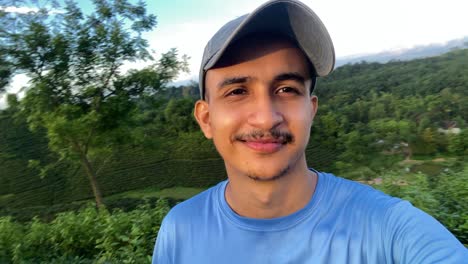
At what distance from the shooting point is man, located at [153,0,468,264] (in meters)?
0.89

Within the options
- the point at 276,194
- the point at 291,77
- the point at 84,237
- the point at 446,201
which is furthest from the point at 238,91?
the point at 84,237

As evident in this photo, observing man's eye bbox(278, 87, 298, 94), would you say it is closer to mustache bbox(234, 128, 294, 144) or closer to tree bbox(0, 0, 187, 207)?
mustache bbox(234, 128, 294, 144)

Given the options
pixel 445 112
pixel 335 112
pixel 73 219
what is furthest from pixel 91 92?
pixel 445 112

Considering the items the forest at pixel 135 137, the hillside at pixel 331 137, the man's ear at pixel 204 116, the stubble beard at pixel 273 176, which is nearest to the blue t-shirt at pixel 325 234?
the stubble beard at pixel 273 176

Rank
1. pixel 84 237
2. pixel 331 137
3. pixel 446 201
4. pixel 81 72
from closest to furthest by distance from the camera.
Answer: pixel 446 201 < pixel 84 237 < pixel 81 72 < pixel 331 137

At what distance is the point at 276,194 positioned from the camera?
0.97 metres

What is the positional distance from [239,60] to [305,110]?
8.2 inches

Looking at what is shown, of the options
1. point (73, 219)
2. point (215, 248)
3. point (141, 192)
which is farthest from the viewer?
point (141, 192)

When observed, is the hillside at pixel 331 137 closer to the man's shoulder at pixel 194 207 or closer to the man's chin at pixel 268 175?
the man's shoulder at pixel 194 207

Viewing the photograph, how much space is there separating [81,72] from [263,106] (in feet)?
25.4

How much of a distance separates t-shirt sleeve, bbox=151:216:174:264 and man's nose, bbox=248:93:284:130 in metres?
0.41

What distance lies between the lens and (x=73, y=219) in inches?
152

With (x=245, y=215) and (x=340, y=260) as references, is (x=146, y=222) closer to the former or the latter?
(x=245, y=215)

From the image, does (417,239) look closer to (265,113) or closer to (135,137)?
(265,113)
